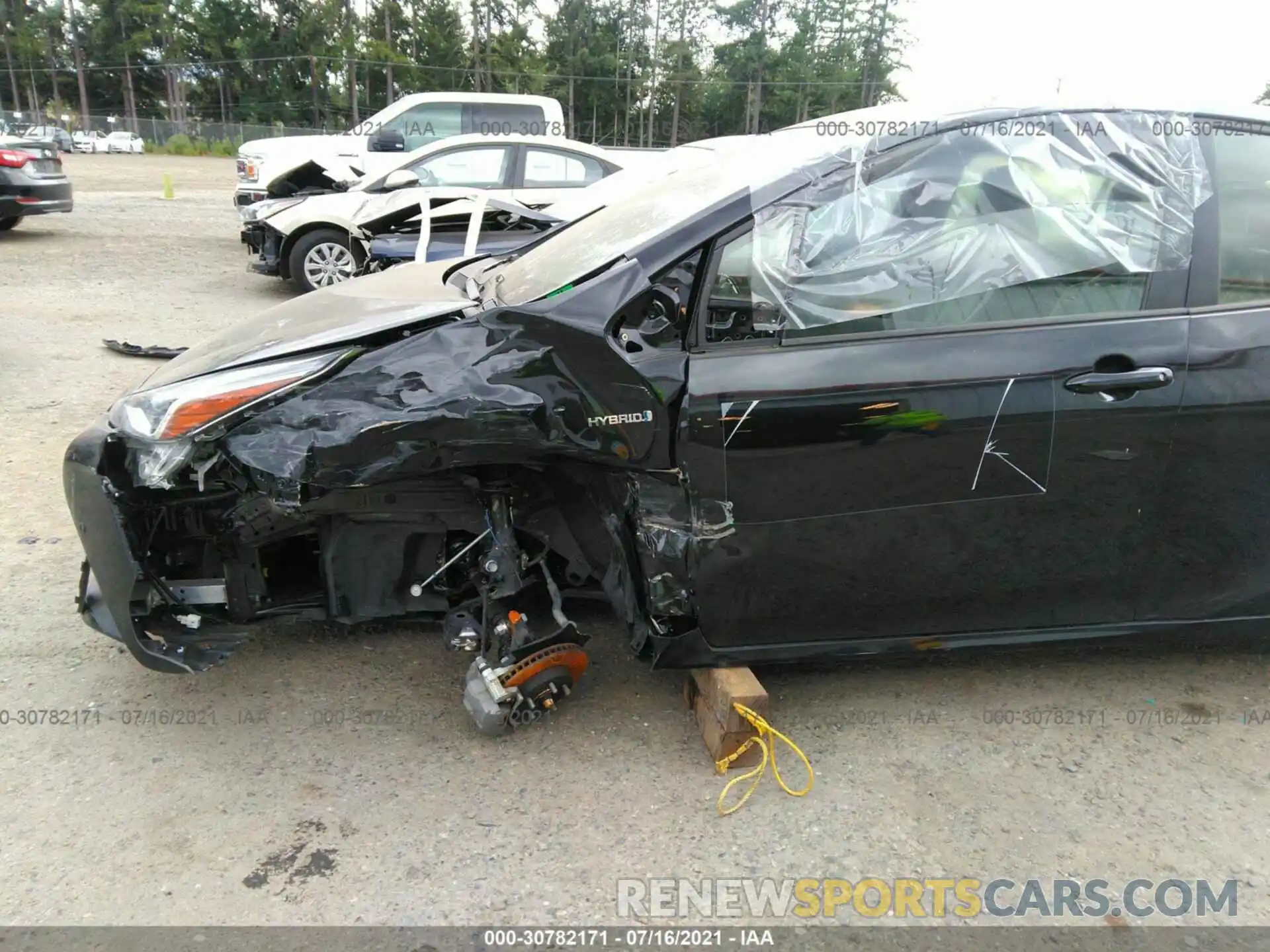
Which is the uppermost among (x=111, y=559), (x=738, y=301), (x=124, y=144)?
(x=124, y=144)

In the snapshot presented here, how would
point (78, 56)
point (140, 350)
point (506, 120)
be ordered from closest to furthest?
point (140, 350)
point (506, 120)
point (78, 56)

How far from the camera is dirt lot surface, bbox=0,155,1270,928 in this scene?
7.04 ft

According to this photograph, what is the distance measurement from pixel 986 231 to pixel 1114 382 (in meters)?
0.56

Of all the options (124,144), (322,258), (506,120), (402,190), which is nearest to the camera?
(402,190)

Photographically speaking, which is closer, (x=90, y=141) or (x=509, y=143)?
(x=509, y=143)

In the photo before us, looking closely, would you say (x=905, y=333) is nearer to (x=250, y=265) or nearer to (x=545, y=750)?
(x=545, y=750)

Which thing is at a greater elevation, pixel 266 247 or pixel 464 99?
pixel 464 99

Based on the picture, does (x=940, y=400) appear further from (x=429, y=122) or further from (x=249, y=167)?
(x=249, y=167)

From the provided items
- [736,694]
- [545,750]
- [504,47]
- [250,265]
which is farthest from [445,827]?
[504,47]

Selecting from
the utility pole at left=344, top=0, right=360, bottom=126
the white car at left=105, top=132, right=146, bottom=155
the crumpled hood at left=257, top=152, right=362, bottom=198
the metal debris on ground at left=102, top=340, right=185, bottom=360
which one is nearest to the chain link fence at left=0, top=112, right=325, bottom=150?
the white car at left=105, top=132, right=146, bottom=155

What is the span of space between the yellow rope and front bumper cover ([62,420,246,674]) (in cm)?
148

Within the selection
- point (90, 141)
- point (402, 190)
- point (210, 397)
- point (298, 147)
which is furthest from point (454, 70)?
point (210, 397)

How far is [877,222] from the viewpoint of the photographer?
256 cm

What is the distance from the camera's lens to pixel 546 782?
2479 mm
